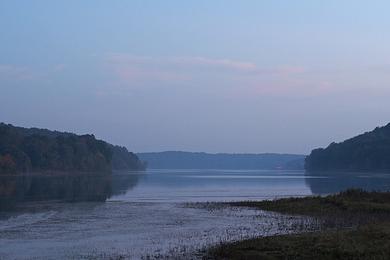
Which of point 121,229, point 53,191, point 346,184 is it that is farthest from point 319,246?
point 346,184

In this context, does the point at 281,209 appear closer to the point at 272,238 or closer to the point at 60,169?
the point at 272,238

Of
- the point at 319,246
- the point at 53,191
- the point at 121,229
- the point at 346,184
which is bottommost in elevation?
the point at 121,229

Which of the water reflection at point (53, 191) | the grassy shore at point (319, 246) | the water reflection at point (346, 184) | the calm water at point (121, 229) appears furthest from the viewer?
the water reflection at point (346, 184)

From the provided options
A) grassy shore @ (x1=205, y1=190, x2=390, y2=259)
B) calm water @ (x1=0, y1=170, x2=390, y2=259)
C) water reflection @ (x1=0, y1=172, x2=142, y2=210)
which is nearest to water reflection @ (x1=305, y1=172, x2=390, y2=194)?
water reflection @ (x1=0, y1=172, x2=142, y2=210)

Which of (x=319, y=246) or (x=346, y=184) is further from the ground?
(x=346, y=184)

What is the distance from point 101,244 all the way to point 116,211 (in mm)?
22003

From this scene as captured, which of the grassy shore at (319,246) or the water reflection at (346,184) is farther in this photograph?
the water reflection at (346,184)

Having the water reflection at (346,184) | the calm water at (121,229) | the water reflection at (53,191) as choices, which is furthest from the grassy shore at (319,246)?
the water reflection at (346,184)

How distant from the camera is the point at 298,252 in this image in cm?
2367

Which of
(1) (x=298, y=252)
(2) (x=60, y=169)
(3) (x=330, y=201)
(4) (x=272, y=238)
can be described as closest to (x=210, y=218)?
(3) (x=330, y=201)

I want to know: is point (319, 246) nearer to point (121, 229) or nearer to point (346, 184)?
point (121, 229)

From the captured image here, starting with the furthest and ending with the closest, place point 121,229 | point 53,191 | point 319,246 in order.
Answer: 1. point 53,191
2. point 121,229
3. point 319,246

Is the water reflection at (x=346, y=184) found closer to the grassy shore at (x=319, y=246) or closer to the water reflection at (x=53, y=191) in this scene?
the water reflection at (x=53, y=191)

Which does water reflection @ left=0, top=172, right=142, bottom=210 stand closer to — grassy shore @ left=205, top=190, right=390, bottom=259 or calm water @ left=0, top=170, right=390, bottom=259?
calm water @ left=0, top=170, right=390, bottom=259
